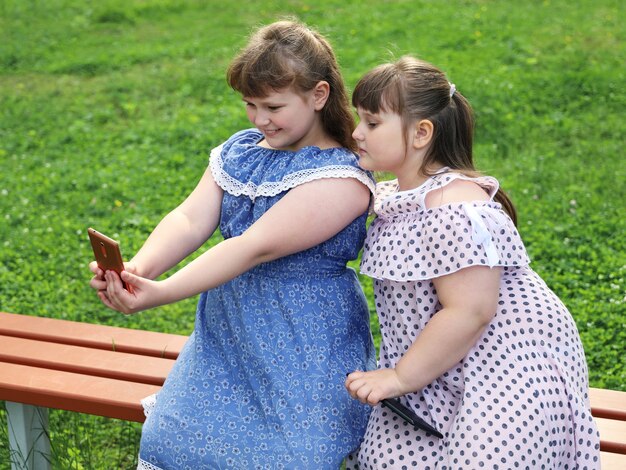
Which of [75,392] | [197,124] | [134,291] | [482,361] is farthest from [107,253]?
[197,124]

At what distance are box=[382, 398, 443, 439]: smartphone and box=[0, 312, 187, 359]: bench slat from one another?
1.01m

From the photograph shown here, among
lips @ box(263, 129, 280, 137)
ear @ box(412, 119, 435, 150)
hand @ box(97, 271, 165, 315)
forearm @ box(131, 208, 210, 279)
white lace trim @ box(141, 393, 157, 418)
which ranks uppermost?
ear @ box(412, 119, 435, 150)

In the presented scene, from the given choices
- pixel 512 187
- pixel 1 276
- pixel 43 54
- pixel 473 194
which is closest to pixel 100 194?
pixel 1 276

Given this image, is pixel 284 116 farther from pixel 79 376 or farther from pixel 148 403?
pixel 79 376

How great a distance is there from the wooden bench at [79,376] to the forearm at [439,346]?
588mm

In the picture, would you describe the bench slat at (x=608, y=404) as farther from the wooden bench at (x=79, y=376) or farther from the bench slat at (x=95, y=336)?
the bench slat at (x=95, y=336)

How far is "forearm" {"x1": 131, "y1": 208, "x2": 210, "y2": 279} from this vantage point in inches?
107

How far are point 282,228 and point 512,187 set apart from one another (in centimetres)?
308

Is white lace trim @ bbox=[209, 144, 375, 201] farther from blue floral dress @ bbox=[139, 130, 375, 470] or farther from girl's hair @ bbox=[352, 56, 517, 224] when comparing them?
girl's hair @ bbox=[352, 56, 517, 224]

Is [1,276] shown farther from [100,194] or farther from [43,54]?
[43,54]

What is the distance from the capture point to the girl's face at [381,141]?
2.44 meters

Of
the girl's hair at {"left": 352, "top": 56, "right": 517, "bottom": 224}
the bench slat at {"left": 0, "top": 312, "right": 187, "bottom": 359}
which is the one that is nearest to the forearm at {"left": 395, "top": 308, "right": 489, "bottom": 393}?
the girl's hair at {"left": 352, "top": 56, "right": 517, "bottom": 224}

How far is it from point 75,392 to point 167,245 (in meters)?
0.55

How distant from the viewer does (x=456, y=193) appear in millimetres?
2396
